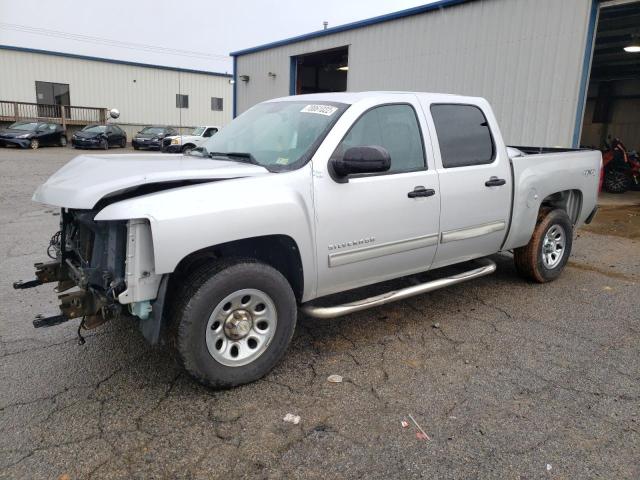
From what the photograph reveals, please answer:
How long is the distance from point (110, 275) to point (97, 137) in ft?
90.4

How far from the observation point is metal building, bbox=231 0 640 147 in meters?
9.61

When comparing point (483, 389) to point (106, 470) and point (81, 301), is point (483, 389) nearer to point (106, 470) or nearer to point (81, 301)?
point (106, 470)

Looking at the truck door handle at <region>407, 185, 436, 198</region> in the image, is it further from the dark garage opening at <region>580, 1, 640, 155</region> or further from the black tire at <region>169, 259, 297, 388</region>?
the dark garage opening at <region>580, 1, 640, 155</region>

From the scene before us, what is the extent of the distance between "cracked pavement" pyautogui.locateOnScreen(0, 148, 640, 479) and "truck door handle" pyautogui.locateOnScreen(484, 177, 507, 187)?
1.16 m

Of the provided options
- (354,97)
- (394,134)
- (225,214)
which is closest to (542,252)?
(394,134)

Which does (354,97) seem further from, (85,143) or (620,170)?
(85,143)

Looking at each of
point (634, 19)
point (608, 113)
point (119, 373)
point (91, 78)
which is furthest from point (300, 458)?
point (91, 78)

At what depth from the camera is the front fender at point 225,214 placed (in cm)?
271

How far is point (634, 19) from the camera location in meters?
12.0

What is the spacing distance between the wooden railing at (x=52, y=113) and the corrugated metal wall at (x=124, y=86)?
2.51ft

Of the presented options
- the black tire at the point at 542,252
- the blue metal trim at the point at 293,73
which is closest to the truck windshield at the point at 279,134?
the black tire at the point at 542,252

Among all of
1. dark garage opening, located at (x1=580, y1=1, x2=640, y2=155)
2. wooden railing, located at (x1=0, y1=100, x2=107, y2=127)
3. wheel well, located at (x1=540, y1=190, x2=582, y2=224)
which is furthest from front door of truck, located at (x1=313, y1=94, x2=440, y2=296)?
wooden railing, located at (x1=0, y1=100, x2=107, y2=127)

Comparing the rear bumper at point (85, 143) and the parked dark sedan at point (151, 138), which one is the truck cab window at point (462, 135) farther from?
the rear bumper at point (85, 143)

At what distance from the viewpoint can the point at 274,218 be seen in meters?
3.13
